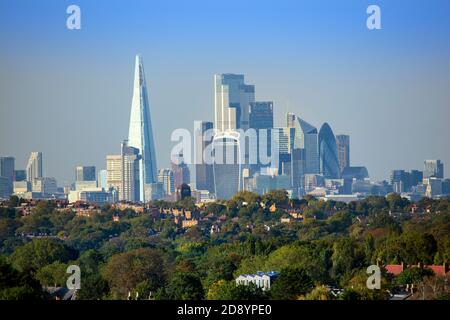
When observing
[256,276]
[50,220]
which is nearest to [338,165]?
[50,220]

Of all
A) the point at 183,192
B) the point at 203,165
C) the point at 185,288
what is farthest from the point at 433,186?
the point at 185,288

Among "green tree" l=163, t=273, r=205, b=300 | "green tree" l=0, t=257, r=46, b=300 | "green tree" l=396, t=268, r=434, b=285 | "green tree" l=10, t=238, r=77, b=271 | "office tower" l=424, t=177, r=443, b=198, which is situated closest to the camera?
"green tree" l=0, t=257, r=46, b=300

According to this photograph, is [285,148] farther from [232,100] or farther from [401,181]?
[401,181]

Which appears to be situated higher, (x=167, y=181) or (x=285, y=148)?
(x=285, y=148)

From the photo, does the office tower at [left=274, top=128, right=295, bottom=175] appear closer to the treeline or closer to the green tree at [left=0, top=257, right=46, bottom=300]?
the treeline

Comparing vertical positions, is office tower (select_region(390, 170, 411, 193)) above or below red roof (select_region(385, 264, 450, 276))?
above

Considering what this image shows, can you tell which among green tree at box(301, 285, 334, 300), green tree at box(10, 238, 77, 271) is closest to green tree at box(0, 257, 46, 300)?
green tree at box(301, 285, 334, 300)
